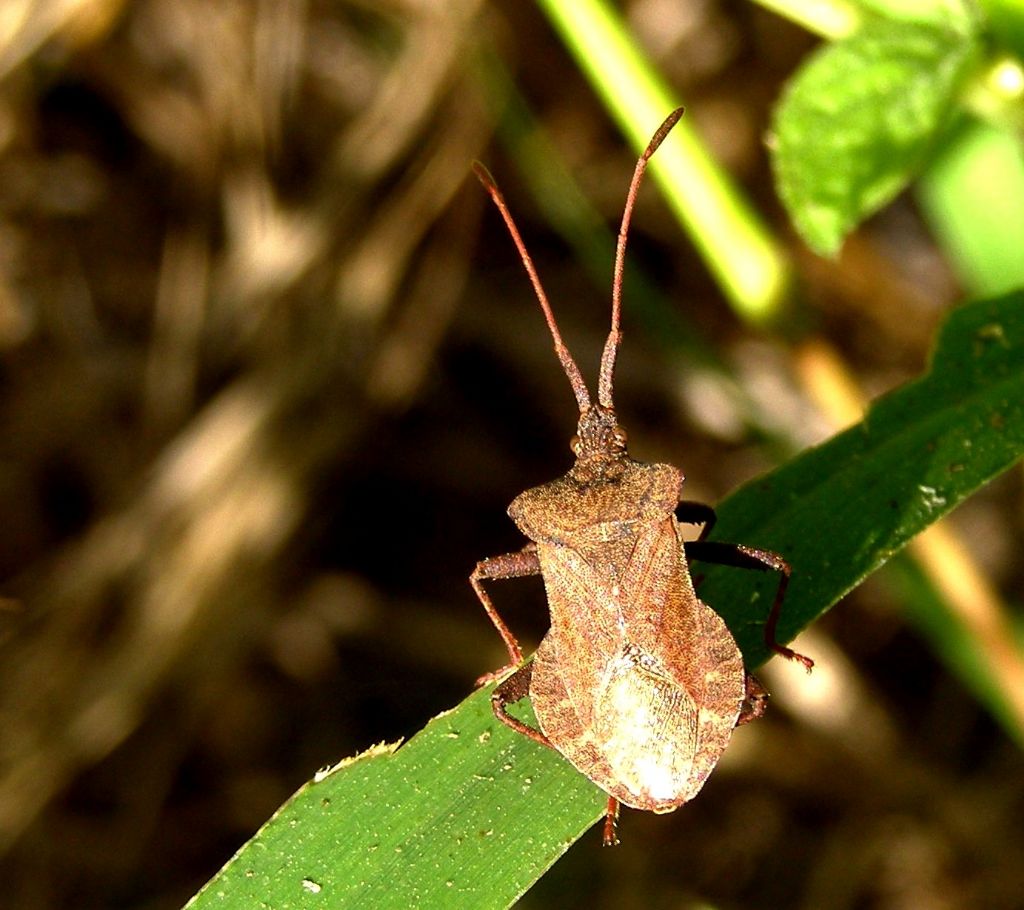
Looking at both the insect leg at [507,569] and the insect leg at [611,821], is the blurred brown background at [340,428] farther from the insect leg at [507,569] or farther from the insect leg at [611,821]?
the insect leg at [611,821]

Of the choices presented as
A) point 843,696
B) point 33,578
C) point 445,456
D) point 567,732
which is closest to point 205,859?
point 33,578

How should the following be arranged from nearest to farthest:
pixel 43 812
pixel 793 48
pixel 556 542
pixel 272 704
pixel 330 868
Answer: pixel 330 868, pixel 556 542, pixel 43 812, pixel 272 704, pixel 793 48

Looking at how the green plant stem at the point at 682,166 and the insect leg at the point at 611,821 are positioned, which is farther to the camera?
the green plant stem at the point at 682,166

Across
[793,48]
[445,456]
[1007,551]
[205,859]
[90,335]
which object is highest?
[90,335]

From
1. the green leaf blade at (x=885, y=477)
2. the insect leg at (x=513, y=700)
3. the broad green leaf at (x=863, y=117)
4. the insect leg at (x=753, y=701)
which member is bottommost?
the insect leg at (x=753, y=701)

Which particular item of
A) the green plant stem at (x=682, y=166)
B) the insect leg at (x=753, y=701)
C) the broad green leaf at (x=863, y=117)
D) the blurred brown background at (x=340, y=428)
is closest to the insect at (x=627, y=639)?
the insect leg at (x=753, y=701)

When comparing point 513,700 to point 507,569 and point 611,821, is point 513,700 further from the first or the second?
point 507,569

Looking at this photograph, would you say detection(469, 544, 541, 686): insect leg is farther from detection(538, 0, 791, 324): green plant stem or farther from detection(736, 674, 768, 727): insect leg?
detection(538, 0, 791, 324): green plant stem

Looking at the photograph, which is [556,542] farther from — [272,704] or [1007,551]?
[1007,551]
